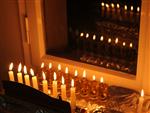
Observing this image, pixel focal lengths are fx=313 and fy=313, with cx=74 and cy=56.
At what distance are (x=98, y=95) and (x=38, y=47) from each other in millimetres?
461

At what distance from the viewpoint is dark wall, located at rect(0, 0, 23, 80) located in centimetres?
167

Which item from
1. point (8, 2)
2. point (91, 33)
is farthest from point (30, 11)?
point (91, 33)

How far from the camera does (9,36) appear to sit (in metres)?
1.74

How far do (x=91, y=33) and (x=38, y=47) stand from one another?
31 cm

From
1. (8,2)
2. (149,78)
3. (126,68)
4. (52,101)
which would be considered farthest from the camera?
(8,2)

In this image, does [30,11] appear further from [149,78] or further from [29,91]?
[149,78]

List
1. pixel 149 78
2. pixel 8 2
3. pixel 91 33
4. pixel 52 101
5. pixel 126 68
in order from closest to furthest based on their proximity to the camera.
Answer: pixel 52 101
pixel 149 78
pixel 126 68
pixel 8 2
pixel 91 33

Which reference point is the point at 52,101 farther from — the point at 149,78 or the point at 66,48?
the point at 66,48

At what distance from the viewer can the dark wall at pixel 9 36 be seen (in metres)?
1.67

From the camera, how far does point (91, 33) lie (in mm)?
1766

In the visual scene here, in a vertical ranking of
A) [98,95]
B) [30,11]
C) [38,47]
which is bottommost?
[98,95]

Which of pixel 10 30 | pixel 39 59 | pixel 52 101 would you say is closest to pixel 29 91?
pixel 52 101

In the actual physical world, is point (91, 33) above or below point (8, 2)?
below

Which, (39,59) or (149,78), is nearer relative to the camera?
(149,78)
